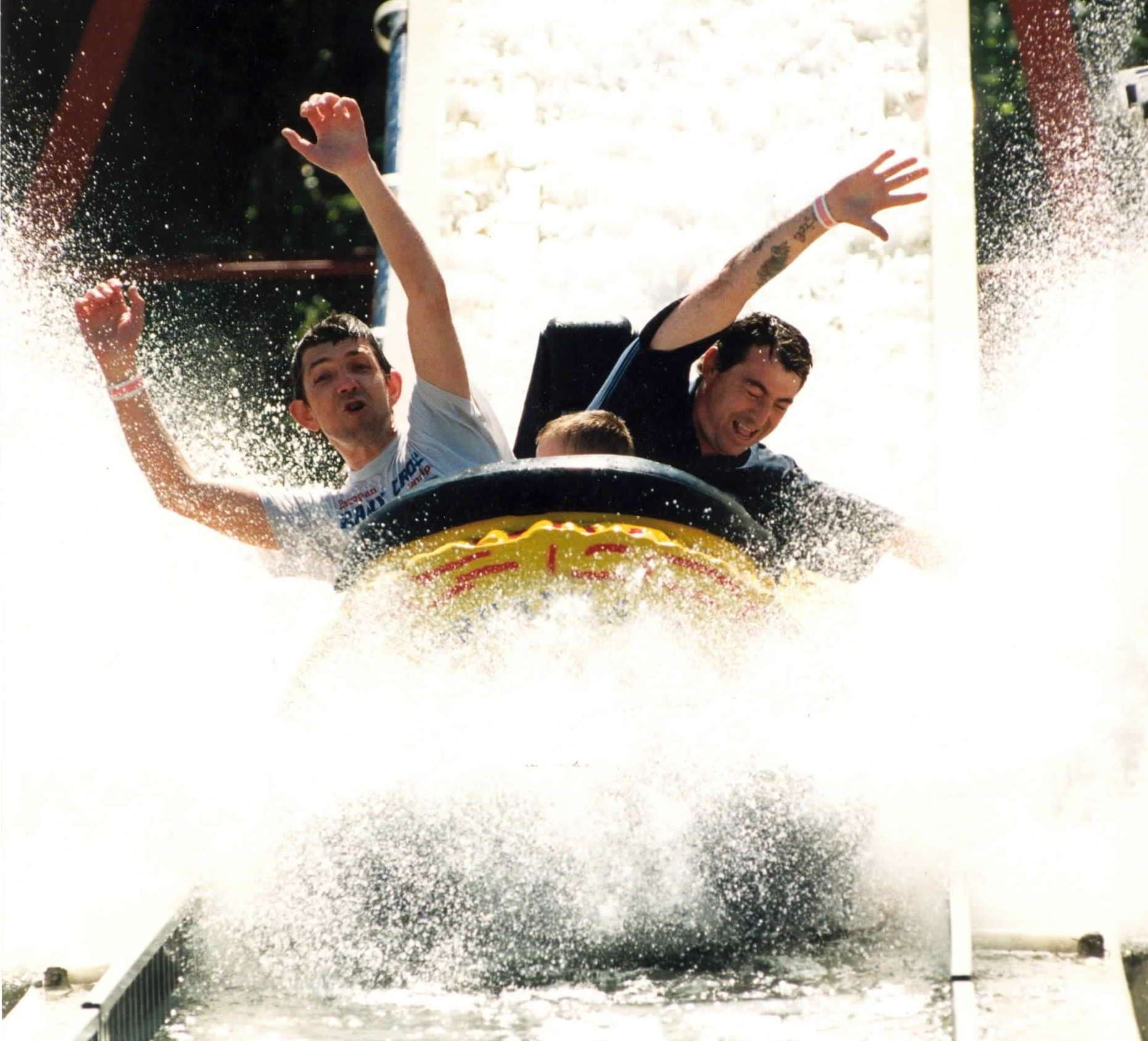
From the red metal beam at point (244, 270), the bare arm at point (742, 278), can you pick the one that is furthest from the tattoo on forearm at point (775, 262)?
the red metal beam at point (244, 270)

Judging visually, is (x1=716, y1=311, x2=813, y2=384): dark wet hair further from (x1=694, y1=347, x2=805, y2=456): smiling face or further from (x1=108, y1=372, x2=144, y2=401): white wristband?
(x1=108, y1=372, x2=144, y2=401): white wristband

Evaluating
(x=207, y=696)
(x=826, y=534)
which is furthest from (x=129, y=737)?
(x=826, y=534)

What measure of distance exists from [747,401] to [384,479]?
599mm

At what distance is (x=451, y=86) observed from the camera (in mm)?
4539

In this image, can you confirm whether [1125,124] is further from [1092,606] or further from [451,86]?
[1092,606]

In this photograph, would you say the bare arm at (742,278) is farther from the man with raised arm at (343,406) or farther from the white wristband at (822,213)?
the man with raised arm at (343,406)

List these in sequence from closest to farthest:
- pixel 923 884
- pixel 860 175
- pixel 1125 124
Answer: pixel 923 884 < pixel 860 175 < pixel 1125 124

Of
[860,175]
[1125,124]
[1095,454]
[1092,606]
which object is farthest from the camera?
[1125,124]

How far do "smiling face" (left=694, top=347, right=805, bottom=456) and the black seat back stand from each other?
0.18 meters

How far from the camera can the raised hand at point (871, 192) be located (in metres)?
2.69

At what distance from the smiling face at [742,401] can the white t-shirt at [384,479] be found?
13.3 inches

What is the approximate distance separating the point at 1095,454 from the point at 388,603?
82.8 inches

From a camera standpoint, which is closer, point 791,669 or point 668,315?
point 791,669

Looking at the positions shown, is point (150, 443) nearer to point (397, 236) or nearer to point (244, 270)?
point (397, 236)
